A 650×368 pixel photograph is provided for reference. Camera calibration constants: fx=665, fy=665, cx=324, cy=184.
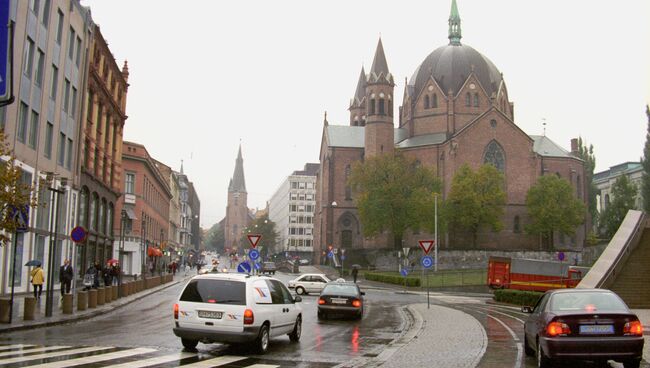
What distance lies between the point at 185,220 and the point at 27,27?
10029 cm

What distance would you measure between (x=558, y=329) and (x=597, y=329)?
1.89ft

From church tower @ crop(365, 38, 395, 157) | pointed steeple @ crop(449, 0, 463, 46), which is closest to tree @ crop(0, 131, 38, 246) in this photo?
church tower @ crop(365, 38, 395, 157)

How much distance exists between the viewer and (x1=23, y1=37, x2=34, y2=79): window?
29.4 m

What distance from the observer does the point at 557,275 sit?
147 feet

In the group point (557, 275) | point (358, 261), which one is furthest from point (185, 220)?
point (557, 275)

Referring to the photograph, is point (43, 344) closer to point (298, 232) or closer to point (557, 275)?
point (557, 275)

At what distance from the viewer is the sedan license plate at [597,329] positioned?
10.3 meters

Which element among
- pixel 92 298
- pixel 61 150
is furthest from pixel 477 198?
pixel 92 298

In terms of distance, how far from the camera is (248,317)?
12.8m

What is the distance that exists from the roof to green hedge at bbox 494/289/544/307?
55.0 meters

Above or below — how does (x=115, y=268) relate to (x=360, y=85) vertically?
below

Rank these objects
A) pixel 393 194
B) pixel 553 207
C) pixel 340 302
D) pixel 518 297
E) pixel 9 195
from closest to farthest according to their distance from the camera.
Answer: pixel 9 195
pixel 340 302
pixel 518 297
pixel 393 194
pixel 553 207

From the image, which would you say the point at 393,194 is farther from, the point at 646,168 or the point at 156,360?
the point at 156,360

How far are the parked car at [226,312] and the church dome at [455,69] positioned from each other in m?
77.9
